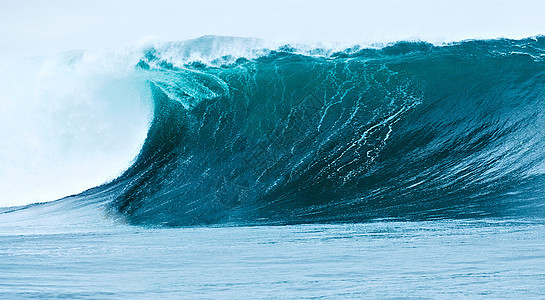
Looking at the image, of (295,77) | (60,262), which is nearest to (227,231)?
(60,262)

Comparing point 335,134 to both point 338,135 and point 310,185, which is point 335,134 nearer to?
point 338,135

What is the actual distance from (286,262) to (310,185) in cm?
391

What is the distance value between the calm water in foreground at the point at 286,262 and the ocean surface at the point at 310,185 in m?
0.02

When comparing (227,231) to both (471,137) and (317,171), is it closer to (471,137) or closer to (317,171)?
(317,171)

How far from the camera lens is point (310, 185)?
9531 mm

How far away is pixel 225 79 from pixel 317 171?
11.6ft

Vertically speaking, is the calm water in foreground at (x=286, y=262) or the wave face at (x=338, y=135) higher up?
the wave face at (x=338, y=135)

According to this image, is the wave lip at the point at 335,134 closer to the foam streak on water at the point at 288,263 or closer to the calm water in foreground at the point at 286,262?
the calm water in foreground at the point at 286,262

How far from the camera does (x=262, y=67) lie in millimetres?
13062

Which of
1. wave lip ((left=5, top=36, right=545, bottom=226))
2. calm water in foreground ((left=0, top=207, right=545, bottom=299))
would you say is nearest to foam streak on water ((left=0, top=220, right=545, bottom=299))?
calm water in foreground ((left=0, top=207, right=545, bottom=299))

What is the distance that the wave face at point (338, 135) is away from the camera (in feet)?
29.6

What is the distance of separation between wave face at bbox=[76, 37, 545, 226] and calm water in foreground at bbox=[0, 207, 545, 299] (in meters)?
1.09

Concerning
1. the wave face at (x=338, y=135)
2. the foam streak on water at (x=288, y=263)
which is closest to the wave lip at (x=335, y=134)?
the wave face at (x=338, y=135)

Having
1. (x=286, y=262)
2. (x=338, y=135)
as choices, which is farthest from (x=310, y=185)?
(x=286, y=262)
